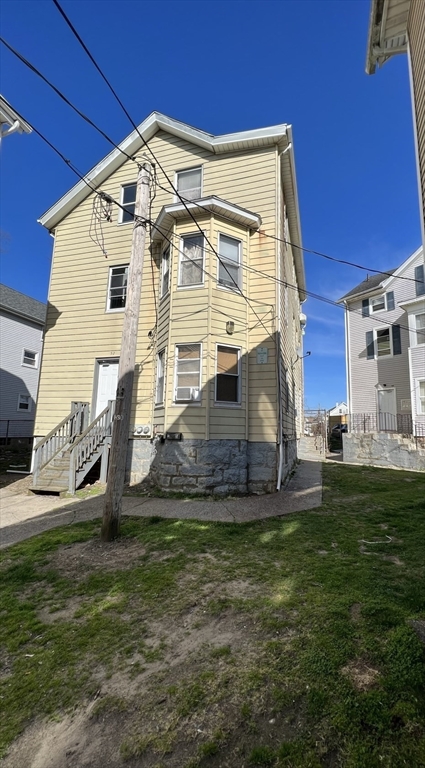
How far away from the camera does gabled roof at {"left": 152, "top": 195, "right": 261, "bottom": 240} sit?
889 centimetres

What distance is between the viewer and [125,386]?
5340 mm

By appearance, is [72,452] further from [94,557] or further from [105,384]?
[94,557]

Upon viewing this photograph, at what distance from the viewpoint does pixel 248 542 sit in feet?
16.7

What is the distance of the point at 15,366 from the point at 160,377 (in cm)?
1480

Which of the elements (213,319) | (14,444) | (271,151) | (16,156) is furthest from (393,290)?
(14,444)

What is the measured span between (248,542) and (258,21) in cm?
1048

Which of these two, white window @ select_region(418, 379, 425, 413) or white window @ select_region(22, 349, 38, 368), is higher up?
white window @ select_region(22, 349, 38, 368)

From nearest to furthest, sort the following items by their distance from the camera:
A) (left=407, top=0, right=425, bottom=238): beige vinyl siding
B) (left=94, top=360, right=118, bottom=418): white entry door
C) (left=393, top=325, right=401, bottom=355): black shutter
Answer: (left=407, top=0, right=425, bottom=238): beige vinyl siding
(left=94, top=360, right=118, bottom=418): white entry door
(left=393, top=325, right=401, bottom=355): black shutter

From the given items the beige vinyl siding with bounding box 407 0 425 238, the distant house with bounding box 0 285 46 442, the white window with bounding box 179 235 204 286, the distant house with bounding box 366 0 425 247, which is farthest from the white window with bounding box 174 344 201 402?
the distant house with bounding box 0 285 46 442

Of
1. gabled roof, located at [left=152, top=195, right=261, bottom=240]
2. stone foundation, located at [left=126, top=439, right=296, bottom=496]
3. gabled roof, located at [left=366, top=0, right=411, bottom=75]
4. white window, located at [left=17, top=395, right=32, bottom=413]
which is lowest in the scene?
stone foundation, located at [left=126, top=439, right=296, bottom=496]

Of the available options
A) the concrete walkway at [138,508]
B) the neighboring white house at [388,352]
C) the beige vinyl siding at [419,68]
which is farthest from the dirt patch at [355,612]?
the neighboring white house at [388,352]

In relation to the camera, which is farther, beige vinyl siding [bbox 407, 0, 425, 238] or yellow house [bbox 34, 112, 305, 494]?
yellow house [bbox 34, 112, 305, 494]

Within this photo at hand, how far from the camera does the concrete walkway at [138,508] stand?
246 inches

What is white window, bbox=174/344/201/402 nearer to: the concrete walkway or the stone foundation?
the stone foundation
